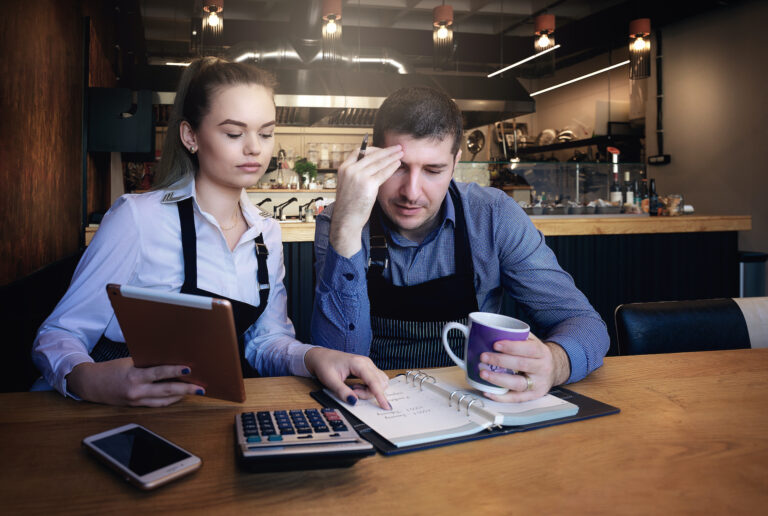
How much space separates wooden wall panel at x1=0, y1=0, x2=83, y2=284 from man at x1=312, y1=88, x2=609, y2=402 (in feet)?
3.76

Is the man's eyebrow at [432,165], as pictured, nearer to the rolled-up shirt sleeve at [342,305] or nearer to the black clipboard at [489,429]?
the rolled-up shirt sleeve at [342,305]

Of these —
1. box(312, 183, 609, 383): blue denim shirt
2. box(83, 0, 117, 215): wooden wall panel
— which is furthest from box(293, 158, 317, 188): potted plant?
box(312, 183, 609, 383): blue denim shirt

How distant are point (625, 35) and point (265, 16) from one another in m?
4.43

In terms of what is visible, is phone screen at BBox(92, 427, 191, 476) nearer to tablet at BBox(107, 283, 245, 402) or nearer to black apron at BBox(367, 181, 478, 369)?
tablet at BBox(107, 283, 245, 402)

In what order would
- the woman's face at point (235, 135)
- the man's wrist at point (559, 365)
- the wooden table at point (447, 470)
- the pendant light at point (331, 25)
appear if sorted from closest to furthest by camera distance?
the wooden table at point (447, 470) < the man's wrist at point (559, 365) < the woman's face at point (235, 135) < the pendant light at point (331, 25)

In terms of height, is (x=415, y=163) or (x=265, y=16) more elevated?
(x=265, y=16)

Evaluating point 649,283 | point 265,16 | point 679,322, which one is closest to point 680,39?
point 649,283

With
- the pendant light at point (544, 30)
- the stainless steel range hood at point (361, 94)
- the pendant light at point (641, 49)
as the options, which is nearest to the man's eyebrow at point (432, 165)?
the pendant light at point (641, 49)

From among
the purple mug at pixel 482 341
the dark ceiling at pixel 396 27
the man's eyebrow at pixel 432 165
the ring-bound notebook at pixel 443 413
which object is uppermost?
the dark ceiling at pixel 396 27

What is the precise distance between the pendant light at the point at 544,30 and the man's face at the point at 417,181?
398cm

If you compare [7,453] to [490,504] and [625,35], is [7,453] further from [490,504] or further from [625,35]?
[625,35]

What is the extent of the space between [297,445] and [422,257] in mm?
857

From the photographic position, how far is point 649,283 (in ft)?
12.5

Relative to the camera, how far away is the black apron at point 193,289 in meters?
1.23
